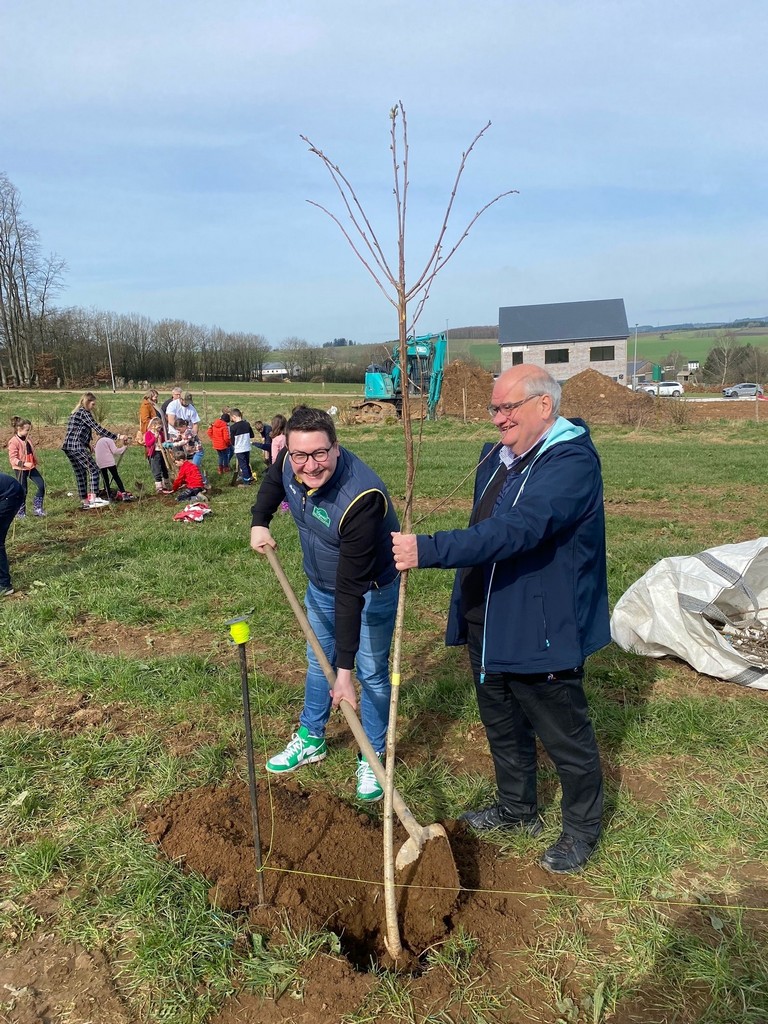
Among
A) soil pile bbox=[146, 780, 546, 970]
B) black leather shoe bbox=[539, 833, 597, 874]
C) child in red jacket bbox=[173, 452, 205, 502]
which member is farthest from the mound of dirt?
child in red jacket bbox=[173, 452, 205, 502]

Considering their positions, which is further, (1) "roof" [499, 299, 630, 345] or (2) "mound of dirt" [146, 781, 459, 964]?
(1) "roof" [499, 299, 630, 345]

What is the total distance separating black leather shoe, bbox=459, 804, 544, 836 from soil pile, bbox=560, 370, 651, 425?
22377 mm

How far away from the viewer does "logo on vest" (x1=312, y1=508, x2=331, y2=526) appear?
297 cm

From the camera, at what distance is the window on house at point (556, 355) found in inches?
1945

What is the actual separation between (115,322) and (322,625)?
62.7 meters

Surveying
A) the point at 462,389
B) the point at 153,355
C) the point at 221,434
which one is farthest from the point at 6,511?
the point at 153,355

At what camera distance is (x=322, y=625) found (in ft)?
11.3

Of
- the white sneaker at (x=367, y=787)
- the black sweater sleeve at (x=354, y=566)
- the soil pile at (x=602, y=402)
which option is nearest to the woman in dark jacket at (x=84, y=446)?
the white sneaker at (x=367, y=787)

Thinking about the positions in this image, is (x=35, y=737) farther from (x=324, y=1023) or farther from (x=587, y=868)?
(x=587, y=868)

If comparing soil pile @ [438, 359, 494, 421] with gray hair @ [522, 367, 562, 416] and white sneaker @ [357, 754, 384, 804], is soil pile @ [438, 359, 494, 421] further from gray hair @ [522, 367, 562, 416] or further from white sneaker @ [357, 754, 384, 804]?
gray hair @ [522, 367, 562, 416]

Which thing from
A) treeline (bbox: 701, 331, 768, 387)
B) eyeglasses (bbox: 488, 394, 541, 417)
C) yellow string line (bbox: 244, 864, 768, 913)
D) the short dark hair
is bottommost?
yellow string line (bbox: 244, 864, 768, 913)

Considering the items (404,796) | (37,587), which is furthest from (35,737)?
(37,587)

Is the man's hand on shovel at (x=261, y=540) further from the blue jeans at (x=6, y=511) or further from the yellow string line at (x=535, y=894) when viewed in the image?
the blue jeans at (x=6, y=511)

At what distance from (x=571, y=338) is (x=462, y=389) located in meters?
20.3
